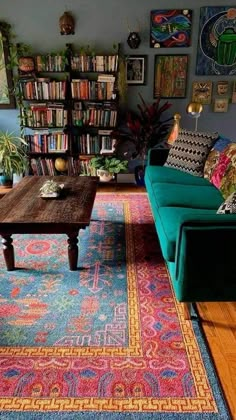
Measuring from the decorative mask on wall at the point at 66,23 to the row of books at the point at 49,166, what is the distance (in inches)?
61.9

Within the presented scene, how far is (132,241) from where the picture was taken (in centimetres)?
264

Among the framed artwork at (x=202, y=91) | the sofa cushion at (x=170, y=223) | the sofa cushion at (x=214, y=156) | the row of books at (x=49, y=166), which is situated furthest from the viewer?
the row of books at (x=49, y=166)

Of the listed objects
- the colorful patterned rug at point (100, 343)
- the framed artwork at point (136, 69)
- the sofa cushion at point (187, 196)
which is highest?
the framed artwork at point (136, 69)

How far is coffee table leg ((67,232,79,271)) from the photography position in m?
2.07

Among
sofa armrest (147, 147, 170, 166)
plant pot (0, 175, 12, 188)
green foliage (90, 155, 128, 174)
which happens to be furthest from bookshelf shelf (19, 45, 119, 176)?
sofa armrest (147, 147, 170, 166)

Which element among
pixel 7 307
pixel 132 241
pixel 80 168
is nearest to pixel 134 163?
pixel 80 168

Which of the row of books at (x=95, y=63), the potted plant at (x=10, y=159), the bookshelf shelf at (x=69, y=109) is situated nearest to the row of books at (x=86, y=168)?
the bookshelf shelf at (x=69, y=109)

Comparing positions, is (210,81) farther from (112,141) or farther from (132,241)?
(132,241)

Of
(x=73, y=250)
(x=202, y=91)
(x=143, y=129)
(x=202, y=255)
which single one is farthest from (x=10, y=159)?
(x=202, y=255)

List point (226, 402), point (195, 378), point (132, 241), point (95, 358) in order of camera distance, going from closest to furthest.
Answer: point (226, 402) → point (195, 378) → point (95, 358) → point (132, 241)

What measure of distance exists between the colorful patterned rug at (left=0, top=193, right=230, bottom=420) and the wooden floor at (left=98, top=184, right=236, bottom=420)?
0.13 feet

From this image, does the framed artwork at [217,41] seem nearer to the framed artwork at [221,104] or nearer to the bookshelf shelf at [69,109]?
the framed artwork at [221,104]

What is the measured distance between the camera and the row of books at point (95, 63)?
379 cm

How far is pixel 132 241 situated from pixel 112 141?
189 cm
